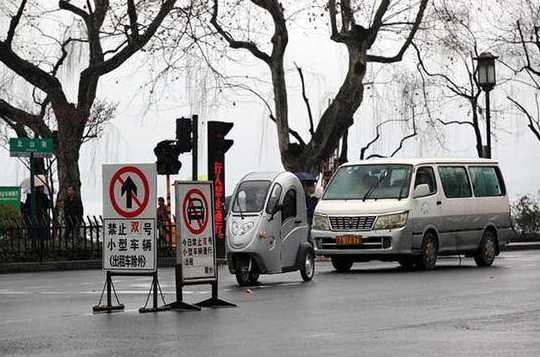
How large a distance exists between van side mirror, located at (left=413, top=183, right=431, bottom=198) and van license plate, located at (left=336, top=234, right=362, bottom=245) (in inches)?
58.0

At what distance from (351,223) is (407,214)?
1.04m

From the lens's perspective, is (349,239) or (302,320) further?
(349,239)

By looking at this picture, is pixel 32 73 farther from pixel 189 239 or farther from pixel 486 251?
pixel 189 239

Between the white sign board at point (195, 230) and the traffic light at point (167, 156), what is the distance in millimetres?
13994

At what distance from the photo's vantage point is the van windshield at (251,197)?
23.5 meters

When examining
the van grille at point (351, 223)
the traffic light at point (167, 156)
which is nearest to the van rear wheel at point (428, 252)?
the van grille at point (351, 223)

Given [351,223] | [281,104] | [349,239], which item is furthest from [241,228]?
[281,104]

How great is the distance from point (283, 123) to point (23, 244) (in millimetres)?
13119

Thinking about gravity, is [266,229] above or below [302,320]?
above

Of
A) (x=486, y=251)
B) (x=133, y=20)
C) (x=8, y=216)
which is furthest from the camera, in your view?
(x=133, y=20)

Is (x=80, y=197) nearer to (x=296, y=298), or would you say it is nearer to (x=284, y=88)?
(x=284, y=88)

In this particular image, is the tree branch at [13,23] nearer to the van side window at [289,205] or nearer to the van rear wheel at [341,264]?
the van rear wheel at [341,264]

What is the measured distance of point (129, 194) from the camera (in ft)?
57.4

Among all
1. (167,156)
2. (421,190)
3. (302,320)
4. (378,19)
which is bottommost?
(302,320)
